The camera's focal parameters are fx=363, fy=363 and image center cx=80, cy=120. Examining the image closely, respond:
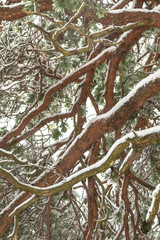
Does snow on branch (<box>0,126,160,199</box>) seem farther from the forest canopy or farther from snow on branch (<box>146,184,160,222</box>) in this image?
snow on branch (<box>146,184,160,222</box>)

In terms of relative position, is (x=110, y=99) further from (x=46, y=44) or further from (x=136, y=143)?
(x=136, y=143)

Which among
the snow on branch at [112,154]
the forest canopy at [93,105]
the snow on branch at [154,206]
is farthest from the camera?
the forest canopy at [93,105]

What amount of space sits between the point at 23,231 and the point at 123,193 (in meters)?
2.35

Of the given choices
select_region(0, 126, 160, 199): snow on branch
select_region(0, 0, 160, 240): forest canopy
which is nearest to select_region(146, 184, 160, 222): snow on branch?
select_region(0, 0, 160, 240): forest canopy

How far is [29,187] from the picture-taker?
8.13 ft

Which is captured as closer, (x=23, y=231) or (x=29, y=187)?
(x=29, y=187)

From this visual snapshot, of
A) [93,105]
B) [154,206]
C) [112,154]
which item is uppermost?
[93,105]

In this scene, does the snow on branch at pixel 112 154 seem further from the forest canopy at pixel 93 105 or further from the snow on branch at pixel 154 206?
the snow on branch at pixel 154 206

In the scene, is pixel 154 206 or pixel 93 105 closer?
pixel 154 206

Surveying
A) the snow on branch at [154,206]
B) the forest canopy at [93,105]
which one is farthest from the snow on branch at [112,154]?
the snow on branch at [154,206]

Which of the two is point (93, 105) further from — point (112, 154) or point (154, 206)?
point (154, 206)

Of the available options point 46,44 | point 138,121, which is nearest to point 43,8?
point 46,44

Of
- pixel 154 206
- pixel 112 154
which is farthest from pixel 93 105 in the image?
pixel 154 206

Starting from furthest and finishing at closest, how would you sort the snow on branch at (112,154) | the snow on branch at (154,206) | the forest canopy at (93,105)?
1. the forest canopy at (93,105)
2. the snow on branch at (112,154)
3. the snow on branch at (154,206)
